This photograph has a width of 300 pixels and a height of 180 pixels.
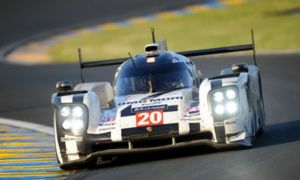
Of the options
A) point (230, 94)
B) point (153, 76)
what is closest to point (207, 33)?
point (153, 76)

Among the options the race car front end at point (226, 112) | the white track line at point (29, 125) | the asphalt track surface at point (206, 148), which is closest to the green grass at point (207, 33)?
the asphalt track surface at point (206, 148)

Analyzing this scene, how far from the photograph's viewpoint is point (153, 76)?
460 inches

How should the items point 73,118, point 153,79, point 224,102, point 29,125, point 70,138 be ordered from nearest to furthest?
1. point 224,102
2. point 70,138
3. point 73,118
4. point 153,79
5. point 29,125

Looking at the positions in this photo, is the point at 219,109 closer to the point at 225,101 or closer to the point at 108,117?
the point at 225,101

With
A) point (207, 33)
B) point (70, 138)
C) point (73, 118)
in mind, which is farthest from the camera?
point (207, 33)

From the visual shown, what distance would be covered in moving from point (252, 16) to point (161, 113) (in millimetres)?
17081

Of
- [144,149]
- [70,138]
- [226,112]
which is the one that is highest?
[226,112]

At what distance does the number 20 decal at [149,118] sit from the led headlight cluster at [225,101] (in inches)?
23.2

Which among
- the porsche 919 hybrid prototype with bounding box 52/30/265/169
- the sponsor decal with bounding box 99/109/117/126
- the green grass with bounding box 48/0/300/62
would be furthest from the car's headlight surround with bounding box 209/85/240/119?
the green grass with bounding box 48/0/300/62

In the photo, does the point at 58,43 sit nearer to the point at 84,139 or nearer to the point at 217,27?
the point at 217,27

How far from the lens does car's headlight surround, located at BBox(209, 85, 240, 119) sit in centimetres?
1031

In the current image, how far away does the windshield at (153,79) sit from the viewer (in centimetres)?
1156

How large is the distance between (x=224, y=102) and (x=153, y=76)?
1.55m

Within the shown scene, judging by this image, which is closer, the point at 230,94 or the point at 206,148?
the point at 230,94
